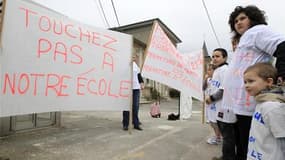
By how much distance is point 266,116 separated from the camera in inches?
50.6

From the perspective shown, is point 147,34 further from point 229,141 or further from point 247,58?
point 247,58

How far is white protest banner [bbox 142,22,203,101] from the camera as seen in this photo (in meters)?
3.74

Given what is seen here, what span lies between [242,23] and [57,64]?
2.22 m

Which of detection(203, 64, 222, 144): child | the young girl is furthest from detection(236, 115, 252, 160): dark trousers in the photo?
detection(203, 64, 222, 144): child

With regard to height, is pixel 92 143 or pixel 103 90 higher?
pixel 103 90

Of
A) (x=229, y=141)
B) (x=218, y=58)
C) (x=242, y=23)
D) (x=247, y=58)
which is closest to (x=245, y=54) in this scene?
(x=247, y=58)

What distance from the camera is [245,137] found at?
5.59 feet

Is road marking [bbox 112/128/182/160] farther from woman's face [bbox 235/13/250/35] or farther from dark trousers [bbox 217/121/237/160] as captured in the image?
woman's face [bbox 235/13/250/35]

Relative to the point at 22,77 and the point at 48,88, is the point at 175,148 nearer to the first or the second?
the point at 48,88

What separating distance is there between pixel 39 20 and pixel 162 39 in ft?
6.72

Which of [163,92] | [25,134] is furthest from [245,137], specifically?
[163,92]

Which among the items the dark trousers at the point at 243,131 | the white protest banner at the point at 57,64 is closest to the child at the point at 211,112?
the dark trousers at the point at 243,131

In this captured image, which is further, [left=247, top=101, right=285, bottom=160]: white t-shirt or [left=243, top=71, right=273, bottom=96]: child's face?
[left=243, top=71, right=273, bottom=96]: child's face

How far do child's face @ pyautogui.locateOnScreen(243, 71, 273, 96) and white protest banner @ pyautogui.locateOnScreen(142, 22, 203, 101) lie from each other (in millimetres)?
2269
